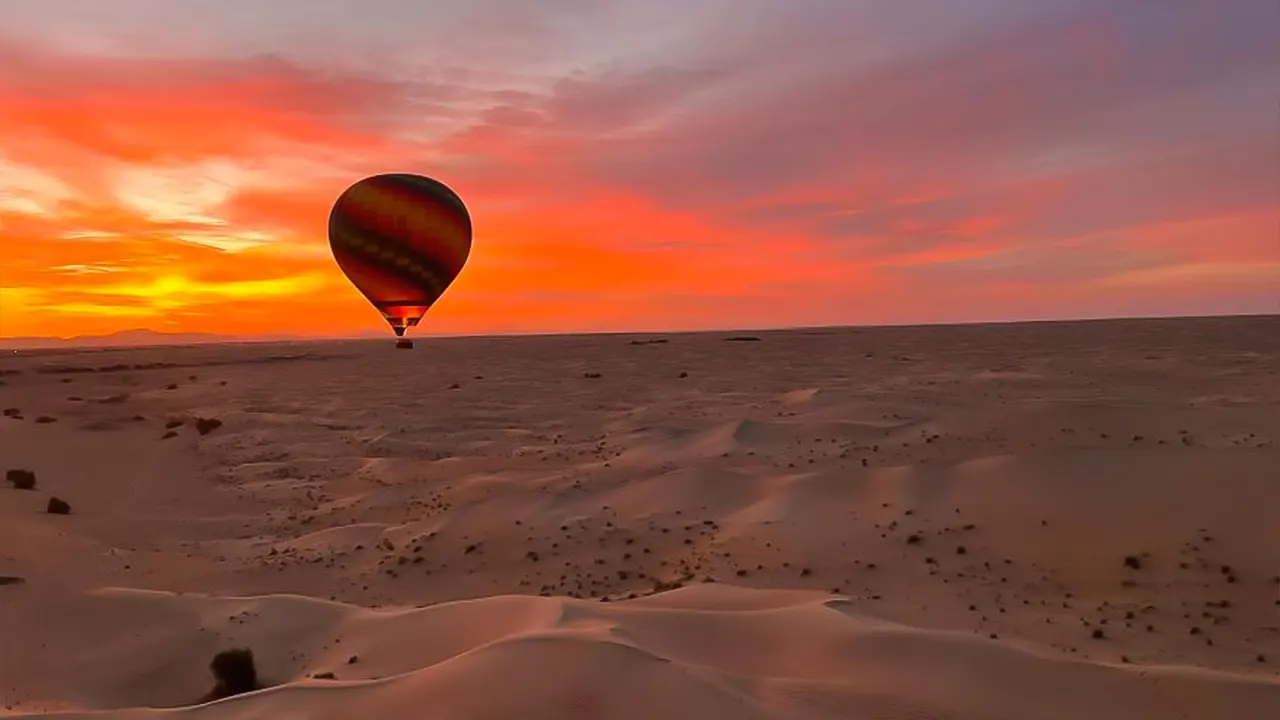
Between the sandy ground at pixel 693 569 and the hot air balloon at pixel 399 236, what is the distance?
628 centimetres

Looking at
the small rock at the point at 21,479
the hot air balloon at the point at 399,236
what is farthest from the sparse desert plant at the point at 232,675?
the hot air balloon at the point at 399,236

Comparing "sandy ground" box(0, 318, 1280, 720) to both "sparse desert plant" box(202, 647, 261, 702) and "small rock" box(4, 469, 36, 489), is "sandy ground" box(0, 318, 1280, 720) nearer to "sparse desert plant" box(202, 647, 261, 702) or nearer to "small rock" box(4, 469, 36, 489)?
"sparse desert plant" box(202, 647, 261, 702)

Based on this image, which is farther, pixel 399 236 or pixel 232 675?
pixel 399 236

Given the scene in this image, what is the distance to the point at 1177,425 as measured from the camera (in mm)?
15344

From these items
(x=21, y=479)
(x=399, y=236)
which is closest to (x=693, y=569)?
(x=21, y=479)

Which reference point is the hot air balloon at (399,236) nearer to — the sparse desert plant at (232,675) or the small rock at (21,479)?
the small rock at (21,479)

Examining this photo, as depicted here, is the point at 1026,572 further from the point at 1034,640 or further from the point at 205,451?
the point at 205,451

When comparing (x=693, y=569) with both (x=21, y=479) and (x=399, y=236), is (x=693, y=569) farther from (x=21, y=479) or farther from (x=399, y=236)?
(x=399, y=236)

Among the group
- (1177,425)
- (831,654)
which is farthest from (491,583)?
(1177,425)

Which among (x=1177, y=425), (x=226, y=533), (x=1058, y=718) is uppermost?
(x=1177, y=425)

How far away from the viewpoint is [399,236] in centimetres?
2711

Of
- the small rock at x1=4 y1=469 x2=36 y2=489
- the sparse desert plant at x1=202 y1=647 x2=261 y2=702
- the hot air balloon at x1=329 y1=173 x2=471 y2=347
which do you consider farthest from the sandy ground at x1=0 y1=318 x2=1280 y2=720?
the hot air balloon at x1=329 y1=173 x2=471 y2=347

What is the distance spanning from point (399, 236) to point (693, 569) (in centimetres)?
1947

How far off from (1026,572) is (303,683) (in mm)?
7682
